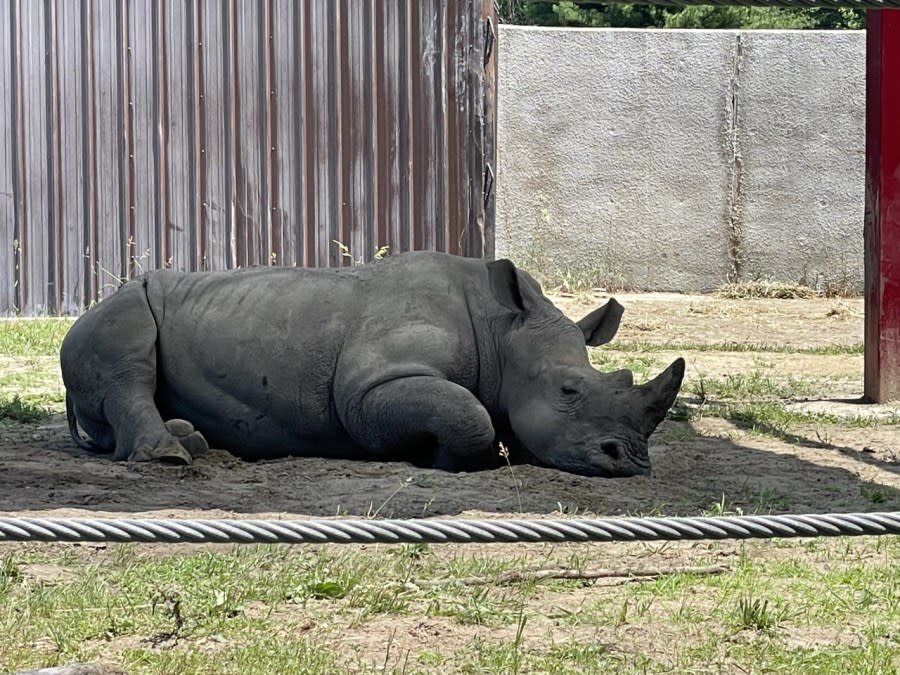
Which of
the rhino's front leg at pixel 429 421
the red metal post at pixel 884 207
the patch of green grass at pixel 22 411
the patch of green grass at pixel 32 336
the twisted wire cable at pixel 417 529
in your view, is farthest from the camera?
the patch of green grass at pixel 32 336

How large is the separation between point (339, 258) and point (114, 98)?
2.25 metres

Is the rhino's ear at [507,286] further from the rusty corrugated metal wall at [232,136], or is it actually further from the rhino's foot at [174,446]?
the rusty corrugated metal wall at [232,136]

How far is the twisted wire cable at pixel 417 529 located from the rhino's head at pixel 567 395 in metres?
3.12

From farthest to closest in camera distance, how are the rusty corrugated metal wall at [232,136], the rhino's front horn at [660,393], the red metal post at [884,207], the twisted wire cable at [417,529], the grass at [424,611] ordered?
the rusty corrugated metal wall at [232,136] → the red metal post at [884,207] → the rhino's front horn at [660,393] → the grass at [424,611] → the twisted wire cable at [417,529]

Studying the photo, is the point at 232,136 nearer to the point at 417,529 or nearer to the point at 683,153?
the point at 683,153

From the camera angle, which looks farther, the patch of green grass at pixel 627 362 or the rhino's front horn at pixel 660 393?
the patch of green grass at pixel 627 362

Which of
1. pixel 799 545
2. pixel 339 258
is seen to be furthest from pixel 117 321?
pixel 339 258

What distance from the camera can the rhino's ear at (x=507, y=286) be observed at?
24.1 feet

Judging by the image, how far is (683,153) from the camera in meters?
14.9

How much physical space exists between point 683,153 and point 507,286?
7931 millimetres

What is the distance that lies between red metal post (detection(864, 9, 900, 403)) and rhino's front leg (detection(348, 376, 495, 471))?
3242 millimetres

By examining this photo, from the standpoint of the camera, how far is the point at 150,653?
4051mm

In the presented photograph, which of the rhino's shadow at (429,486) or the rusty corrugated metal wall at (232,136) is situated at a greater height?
the rusty corrugated metal wall at (232,136)

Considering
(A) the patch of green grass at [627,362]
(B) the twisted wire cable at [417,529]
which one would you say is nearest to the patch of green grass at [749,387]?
(A) the patch of green grass at [627,362]
